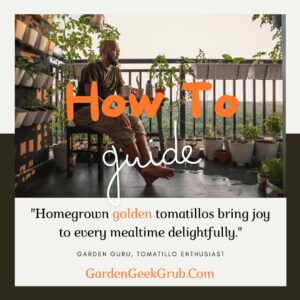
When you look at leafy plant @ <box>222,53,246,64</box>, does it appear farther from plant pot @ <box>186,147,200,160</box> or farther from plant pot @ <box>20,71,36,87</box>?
plant pot @ <box>20,71,36,87</box>

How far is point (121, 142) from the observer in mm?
3477

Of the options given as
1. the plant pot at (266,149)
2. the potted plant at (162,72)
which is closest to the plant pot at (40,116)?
the potted plant at (162,72)

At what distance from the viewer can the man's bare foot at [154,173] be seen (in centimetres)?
343

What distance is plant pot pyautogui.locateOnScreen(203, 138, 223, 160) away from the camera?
16.8 ft

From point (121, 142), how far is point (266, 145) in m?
2.12

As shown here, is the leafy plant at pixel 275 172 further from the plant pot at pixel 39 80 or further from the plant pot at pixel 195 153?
the plant pot at pixel 39 80

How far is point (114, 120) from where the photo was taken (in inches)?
137

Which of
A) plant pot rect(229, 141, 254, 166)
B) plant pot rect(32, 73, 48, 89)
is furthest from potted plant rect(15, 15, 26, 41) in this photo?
plant pot rect(229, 141, 254, 166)

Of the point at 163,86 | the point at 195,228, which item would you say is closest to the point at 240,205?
the point at 195,228

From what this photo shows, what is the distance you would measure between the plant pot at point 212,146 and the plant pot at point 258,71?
967 mm

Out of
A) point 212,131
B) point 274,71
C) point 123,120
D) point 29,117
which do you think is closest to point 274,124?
point 274,71

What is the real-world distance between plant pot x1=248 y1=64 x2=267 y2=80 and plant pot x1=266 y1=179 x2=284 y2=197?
2235 millimetres

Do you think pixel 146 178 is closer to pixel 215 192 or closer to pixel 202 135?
pixel 215 192

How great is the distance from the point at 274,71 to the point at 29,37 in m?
3.29
